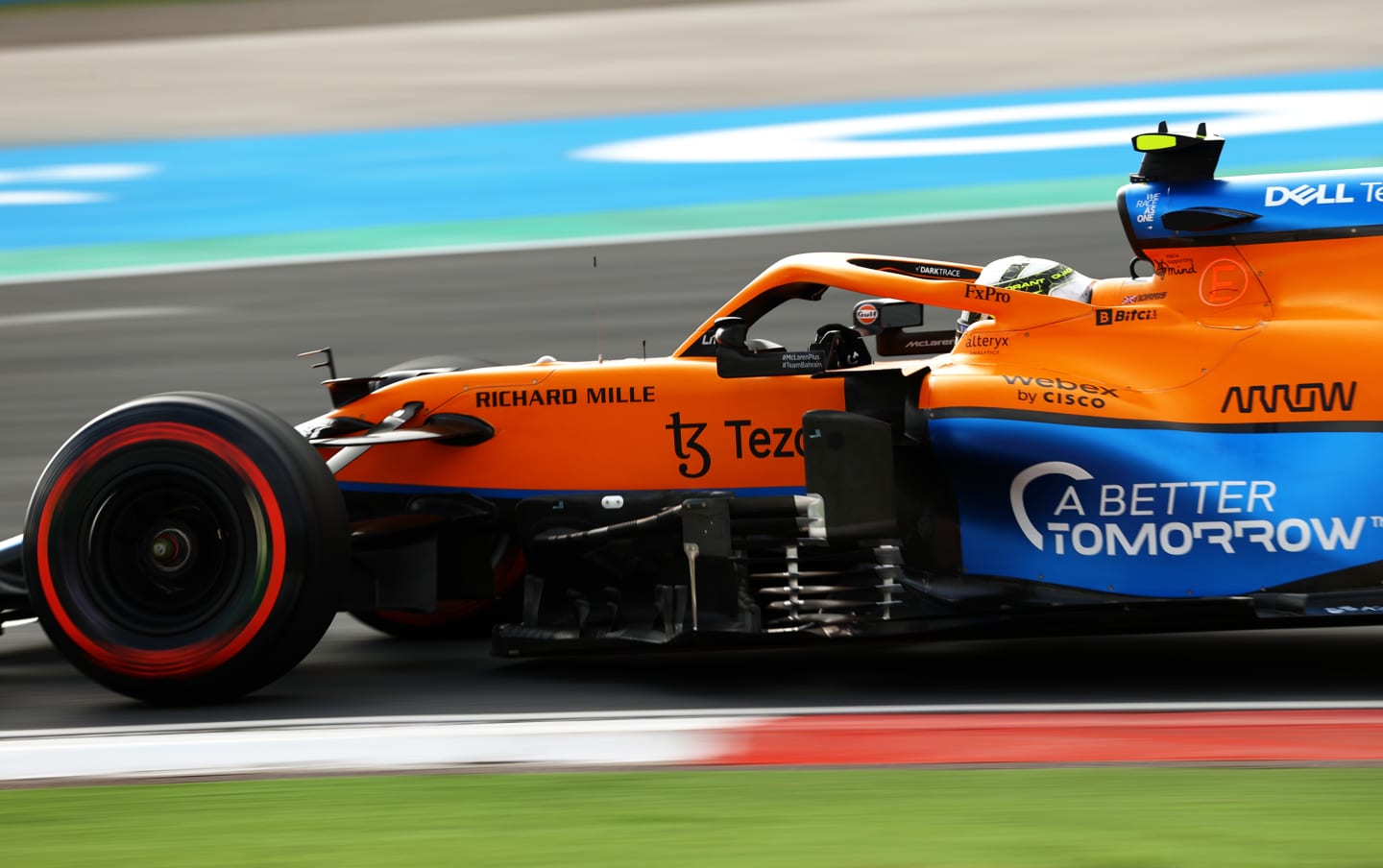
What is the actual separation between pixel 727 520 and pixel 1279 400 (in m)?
1.84

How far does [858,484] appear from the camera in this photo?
20.0ft

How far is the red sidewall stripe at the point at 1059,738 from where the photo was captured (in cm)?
502

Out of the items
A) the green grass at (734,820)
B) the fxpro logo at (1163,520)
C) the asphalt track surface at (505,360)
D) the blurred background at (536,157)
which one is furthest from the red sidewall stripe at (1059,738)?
the blurred background at (536,157)

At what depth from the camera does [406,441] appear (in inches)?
266

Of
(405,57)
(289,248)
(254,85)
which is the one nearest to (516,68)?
(405,57)

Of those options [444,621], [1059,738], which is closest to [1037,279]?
[1059,738]

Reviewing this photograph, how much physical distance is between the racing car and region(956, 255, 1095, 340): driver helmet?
73 mm

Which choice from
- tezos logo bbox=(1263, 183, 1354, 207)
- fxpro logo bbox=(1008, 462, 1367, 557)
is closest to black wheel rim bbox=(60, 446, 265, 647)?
fxpro logo bbox=(1008, 462, 1367, 557)

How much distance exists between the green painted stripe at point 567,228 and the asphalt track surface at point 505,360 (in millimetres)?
627

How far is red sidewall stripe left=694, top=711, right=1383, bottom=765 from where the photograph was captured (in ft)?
16.5

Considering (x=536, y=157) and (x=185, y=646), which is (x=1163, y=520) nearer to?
(x=185, y=646)

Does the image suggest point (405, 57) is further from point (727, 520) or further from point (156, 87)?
point (727, 520)

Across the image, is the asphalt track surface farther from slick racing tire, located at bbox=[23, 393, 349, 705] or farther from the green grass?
the green grass

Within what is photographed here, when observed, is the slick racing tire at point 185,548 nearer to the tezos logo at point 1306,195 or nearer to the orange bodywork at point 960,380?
the orange bodywork at point 960,380
